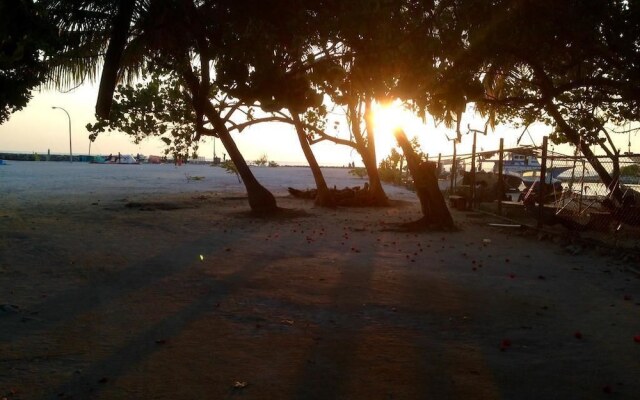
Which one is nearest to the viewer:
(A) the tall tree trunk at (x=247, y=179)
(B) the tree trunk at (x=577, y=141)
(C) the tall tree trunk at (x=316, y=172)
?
(B) the tree trunk at (x=577, y=141)

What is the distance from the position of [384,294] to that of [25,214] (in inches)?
510

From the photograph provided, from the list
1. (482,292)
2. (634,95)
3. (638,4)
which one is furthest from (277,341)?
(634,95)

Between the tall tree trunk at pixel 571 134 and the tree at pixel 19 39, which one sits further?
the tall tree trunk at pixel 571 134

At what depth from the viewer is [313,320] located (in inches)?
218

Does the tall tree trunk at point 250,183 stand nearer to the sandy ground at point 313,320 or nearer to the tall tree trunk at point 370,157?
the tall tree trunk at point 370,157

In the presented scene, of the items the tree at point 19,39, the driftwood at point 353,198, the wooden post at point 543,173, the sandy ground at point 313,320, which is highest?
the tree at point 19,39

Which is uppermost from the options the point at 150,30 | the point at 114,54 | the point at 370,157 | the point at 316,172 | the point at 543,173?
the point at 150,30

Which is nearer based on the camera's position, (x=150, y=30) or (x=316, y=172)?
(x=150, y=30)

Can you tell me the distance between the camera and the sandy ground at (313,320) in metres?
3.95

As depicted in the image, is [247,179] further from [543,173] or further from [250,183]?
[543,173]

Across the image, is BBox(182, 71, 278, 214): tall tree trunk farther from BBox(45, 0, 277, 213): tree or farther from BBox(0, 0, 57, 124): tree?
BBox(0, 0, 57, 124): tree

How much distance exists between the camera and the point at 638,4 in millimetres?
7938

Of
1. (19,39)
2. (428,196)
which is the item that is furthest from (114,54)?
(428,196)

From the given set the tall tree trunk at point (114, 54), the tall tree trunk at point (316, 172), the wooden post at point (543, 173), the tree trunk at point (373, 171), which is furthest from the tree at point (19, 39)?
the tree trunk at point (373, 171)
